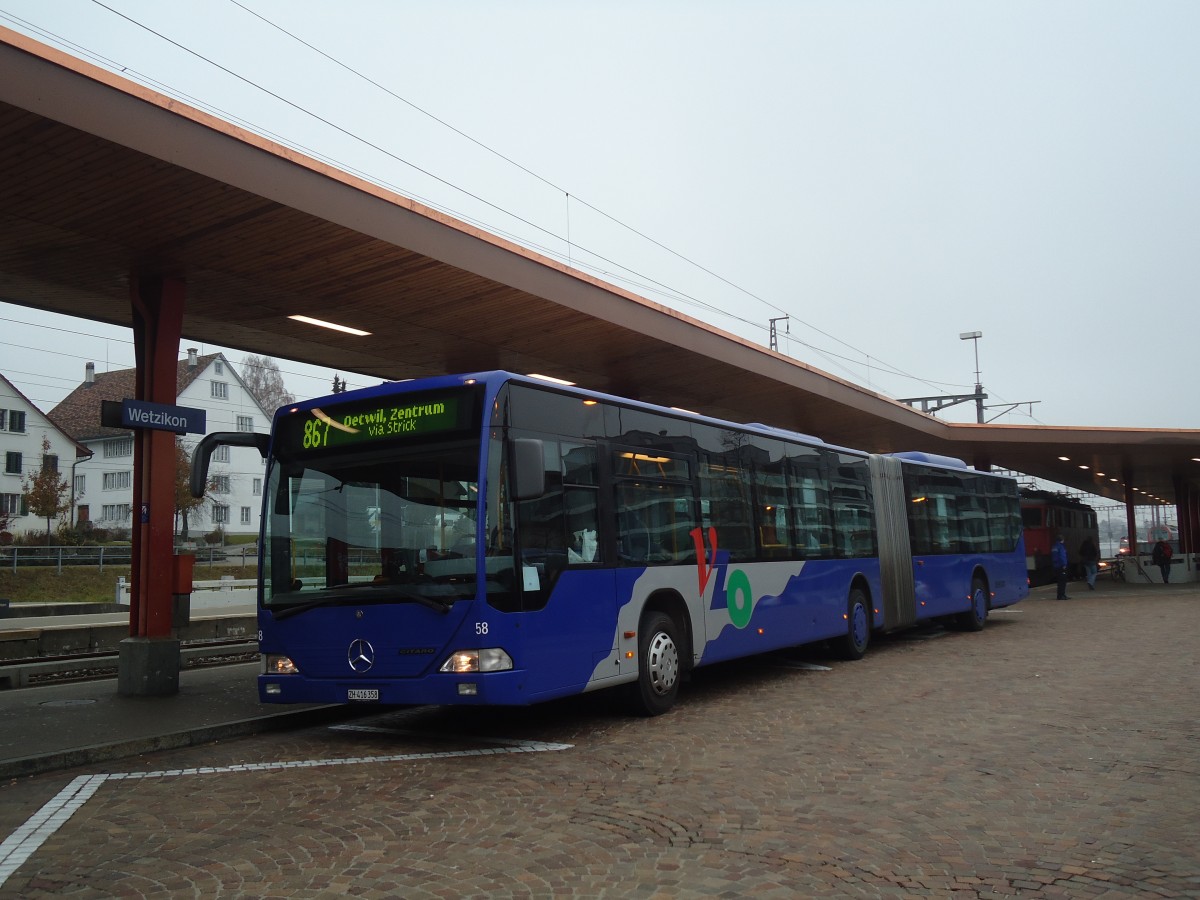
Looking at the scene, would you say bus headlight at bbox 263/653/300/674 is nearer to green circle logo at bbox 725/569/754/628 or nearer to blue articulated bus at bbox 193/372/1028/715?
blue articulated bus at bbox 193/372/1028/715

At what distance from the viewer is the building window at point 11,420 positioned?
5066 centimetres

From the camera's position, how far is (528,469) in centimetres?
827

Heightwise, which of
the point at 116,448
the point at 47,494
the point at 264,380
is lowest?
the point at 47,494

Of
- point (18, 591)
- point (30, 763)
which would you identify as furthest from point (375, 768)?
point (18, 591)

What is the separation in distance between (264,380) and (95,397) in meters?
17.5

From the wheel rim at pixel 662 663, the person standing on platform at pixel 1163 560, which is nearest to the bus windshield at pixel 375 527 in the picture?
the wheel rim at pixel 662 663

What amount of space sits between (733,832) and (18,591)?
3601 cm

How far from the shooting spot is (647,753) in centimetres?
825

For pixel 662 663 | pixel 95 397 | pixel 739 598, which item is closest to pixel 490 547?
pixel 662 663

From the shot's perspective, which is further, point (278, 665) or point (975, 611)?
point (975, 611)

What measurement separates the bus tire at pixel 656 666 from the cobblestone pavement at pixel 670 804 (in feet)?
0.80

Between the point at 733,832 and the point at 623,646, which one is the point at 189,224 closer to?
the point at 623,646

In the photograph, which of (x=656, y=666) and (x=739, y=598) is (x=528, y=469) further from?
(x=739, y=598)

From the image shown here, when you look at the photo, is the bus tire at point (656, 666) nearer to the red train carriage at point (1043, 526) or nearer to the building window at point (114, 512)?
the red train carriage at point (1043, 526)
